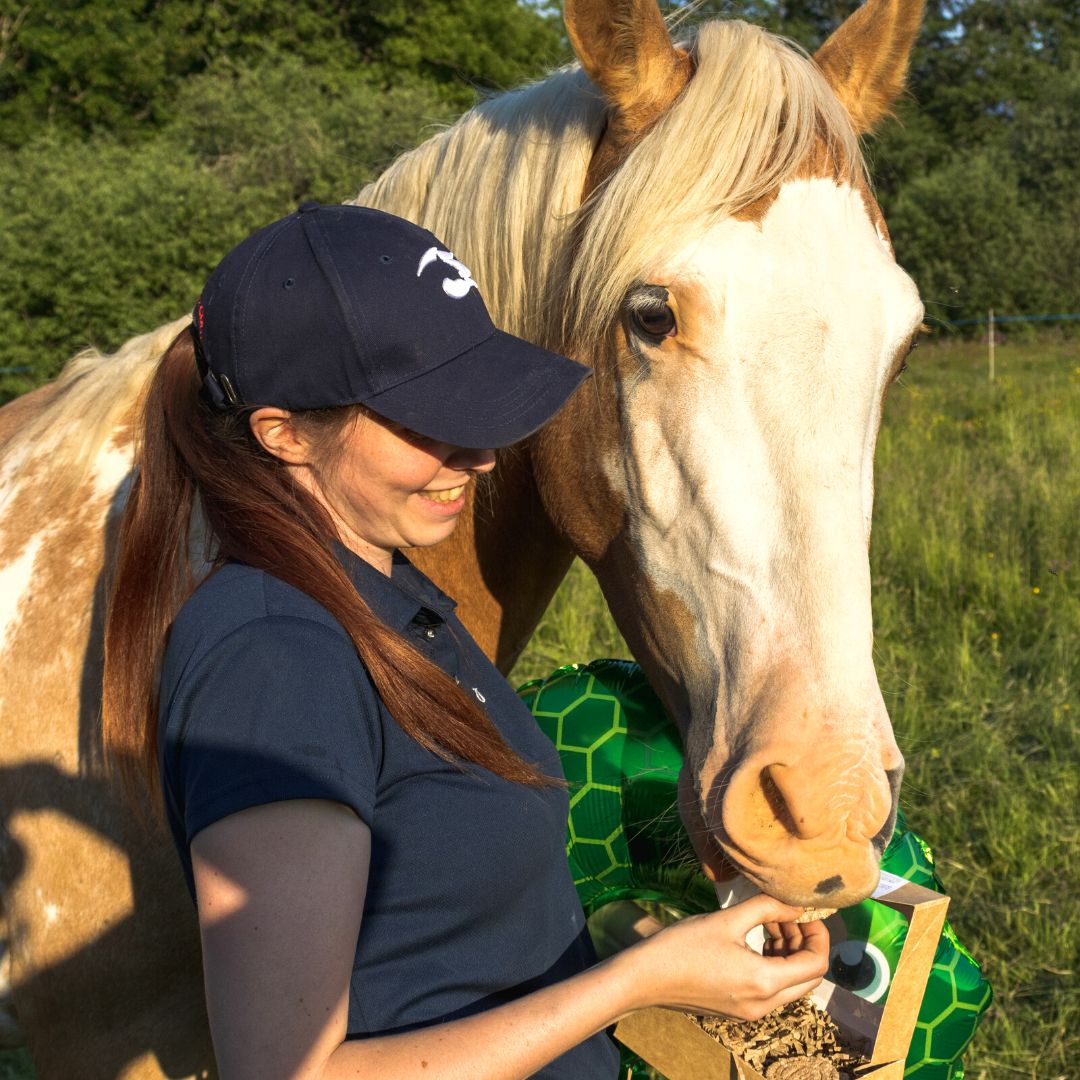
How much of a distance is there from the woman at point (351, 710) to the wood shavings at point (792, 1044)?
0.16 m

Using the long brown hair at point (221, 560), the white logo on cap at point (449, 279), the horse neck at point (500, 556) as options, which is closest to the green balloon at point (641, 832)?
the horse neck at point (500, 556)

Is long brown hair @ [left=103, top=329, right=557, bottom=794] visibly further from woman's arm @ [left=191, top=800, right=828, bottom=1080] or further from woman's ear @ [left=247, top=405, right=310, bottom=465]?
woman's arm @ [left=191, top=800, right=828, bottom=1080]

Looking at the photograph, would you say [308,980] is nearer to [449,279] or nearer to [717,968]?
[717,968]

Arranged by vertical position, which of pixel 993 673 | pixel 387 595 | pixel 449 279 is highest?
pixel 449 279

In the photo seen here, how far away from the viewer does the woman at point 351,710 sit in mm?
1021

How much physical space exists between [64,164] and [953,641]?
921 centimetres

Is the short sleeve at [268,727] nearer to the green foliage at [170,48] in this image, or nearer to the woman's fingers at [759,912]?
the woman's fingers at [759,912]

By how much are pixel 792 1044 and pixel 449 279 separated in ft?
3.76

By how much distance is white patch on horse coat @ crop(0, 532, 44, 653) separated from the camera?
6.20 ft

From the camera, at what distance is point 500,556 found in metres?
2.25

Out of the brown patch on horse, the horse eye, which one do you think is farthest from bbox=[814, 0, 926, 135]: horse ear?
the brown patch on horse

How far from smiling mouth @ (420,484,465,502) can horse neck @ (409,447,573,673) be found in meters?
0.74

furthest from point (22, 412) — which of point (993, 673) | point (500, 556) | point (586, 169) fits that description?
point (993, 673)

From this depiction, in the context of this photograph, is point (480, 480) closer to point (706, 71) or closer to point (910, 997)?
point (706, 71)
